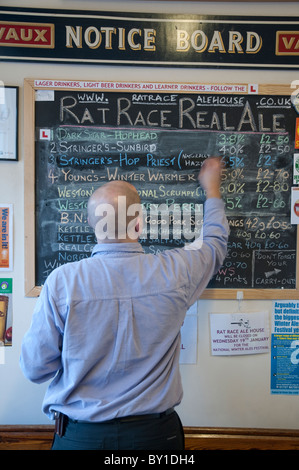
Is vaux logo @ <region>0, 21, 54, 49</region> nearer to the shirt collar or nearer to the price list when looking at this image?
the price list

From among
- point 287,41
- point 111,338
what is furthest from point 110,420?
point 287,41

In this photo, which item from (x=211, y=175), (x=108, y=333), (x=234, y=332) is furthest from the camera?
(x=234, y=332)

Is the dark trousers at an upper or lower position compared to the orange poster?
lower

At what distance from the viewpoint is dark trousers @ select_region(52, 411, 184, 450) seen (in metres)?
1.45

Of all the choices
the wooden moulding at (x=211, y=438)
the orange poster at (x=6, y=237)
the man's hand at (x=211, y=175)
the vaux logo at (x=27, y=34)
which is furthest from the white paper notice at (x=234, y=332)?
the vaux logo at (x=27, y=34)

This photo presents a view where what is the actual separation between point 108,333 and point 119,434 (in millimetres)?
397

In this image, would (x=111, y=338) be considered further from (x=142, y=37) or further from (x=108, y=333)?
(x=142, y=37)

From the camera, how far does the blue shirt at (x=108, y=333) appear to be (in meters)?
1.40

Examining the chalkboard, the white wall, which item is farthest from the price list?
the white wall

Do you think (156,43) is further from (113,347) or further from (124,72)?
(113,347)

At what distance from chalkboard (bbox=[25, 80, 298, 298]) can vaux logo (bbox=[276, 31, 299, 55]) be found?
0.23 meters

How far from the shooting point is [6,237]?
7.18 feet
